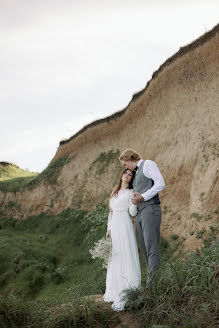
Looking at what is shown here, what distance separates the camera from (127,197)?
482 cm

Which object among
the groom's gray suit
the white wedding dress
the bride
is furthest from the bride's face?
the groom's gray suit

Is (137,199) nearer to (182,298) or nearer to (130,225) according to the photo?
(130,225)

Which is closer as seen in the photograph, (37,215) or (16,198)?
(37,215)

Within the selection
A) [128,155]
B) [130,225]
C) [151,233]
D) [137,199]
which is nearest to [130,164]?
[128,155]

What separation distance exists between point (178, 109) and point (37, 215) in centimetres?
1322

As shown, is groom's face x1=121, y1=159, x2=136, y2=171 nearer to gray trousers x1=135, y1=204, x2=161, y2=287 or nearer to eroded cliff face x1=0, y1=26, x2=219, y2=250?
gray trousers x1=135, y1=204, x2=161, y2=287

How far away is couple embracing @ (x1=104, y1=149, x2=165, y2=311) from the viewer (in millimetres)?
4320

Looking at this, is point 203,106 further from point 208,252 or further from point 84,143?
point 84,143

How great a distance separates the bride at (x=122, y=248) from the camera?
4520 mm

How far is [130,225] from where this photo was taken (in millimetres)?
4801

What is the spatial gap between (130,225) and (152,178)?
34.1 inches

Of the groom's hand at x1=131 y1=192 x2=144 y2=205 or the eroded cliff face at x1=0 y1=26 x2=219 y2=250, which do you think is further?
the eroded cliff face at x1=0 y1=26 x2=219 y2=250

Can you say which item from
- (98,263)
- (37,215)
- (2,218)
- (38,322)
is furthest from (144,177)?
(2,218)

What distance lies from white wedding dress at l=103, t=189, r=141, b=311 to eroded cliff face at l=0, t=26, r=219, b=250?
3.36 m
